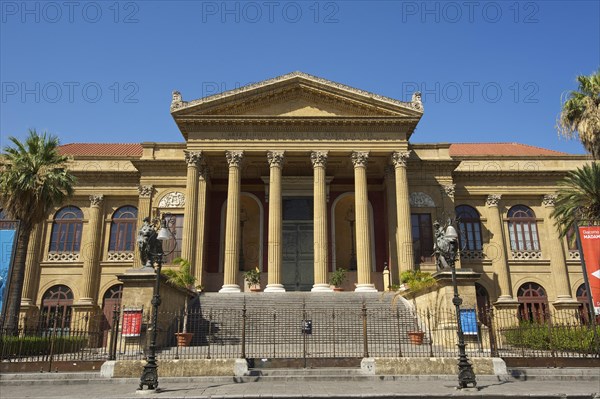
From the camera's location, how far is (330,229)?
105ft

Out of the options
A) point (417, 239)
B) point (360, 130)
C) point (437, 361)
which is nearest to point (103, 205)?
point (360, 130)

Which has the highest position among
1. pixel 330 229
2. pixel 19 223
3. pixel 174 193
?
pixel 174 193

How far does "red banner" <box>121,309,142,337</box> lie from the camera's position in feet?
50.7

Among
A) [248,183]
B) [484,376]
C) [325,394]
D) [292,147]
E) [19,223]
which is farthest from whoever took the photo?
[248,183]

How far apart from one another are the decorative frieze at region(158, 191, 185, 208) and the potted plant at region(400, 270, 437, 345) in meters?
14.4

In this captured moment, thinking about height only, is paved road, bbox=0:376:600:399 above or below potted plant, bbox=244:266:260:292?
below

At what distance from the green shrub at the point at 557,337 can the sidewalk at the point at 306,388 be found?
2.41 metres

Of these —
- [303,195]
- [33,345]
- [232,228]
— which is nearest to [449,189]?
[303,195]

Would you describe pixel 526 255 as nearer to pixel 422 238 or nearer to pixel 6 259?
pixel 422 238

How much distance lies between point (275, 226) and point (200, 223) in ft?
14.5

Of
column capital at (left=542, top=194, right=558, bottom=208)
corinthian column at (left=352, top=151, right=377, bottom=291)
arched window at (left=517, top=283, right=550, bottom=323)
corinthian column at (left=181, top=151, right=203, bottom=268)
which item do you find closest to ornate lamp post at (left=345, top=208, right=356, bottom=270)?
corinthian column at (left=352, top=151, right=377, bottom=291)

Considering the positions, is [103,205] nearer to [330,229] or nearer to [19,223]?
[19,223]

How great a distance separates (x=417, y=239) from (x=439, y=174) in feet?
14.7

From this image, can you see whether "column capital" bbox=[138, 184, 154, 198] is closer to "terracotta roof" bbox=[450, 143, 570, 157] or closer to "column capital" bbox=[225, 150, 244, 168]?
"column capital" bbox=[225, 150, 244, 168]
